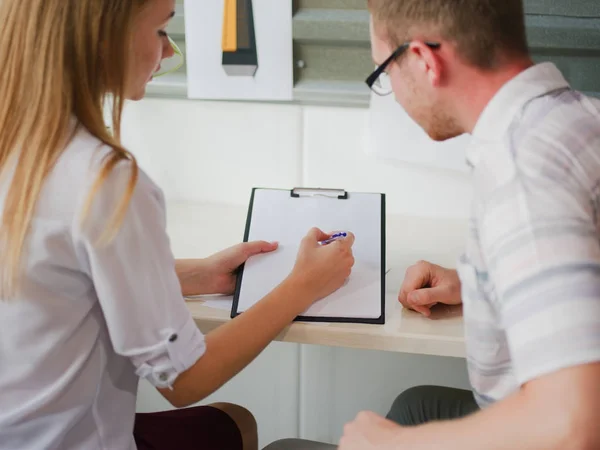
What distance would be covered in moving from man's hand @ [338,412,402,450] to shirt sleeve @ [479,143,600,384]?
0.48 feet

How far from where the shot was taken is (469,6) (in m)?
0.73

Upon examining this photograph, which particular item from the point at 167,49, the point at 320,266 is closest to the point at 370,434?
the point at 320,266

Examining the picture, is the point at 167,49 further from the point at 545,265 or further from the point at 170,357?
the point at 545,265

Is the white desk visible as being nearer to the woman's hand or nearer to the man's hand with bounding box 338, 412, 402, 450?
the woman's hand

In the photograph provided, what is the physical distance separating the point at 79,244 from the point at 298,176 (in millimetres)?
685

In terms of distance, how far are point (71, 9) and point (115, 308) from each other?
30 cm

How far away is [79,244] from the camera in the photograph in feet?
2.32

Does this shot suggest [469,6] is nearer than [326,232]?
Yes

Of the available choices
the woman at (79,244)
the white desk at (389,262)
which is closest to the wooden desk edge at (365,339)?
the white desk at (389,262)

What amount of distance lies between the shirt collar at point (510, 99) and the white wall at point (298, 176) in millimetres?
515

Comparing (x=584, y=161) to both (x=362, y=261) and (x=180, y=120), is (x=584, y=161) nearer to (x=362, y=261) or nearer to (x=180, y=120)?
(x=362, y=261)

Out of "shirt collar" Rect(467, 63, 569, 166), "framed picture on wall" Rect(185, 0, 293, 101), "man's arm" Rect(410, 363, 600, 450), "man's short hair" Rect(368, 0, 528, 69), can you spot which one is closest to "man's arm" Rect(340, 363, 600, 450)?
"man's arm" Rect(410, 363, 600, 450)

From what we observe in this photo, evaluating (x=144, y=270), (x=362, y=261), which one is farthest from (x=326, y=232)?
(x=144, y=270)

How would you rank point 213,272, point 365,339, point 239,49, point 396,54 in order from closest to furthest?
point 396,54
point 365,339
point 213,272
point 239,49
